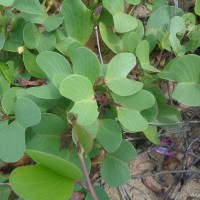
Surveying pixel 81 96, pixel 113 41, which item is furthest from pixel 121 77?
pixel 113 41

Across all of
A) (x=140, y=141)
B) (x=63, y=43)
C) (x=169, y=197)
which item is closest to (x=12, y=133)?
(x=63, y=43)

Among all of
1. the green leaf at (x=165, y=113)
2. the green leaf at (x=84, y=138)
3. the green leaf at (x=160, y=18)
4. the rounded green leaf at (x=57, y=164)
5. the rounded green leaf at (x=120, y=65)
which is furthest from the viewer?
the green leaf at (x=160, y=18)

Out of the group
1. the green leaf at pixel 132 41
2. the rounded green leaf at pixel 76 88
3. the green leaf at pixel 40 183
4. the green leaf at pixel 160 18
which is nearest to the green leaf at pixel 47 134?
the rounded green leaf at pixel 76 88

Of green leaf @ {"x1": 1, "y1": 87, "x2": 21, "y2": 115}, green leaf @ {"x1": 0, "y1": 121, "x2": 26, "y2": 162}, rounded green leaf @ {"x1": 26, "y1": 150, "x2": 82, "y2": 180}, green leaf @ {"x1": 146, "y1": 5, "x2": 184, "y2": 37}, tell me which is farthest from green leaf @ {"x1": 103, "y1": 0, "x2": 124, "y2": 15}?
rounded green leaf @ {"x1": 26, "y1": 150, "x2": 82, "y2": 180}

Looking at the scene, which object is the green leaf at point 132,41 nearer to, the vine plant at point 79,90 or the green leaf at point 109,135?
the vine plant at point 79,90

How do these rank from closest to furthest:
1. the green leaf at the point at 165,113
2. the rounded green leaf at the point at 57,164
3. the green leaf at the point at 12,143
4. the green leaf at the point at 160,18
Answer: the rounded green leaf at the point at 57,164 < the green leaf at the point at 12,143 < the green leaf at the point at 165,113 < the green leaf at the point at 160,18

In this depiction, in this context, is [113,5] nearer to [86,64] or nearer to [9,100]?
[86,64]

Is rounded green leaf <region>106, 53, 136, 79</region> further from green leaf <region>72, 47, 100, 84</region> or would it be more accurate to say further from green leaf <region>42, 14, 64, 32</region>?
green leaf <region>42, 14, 64, 32</region>

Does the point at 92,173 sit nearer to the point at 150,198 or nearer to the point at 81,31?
the point at 150,198
